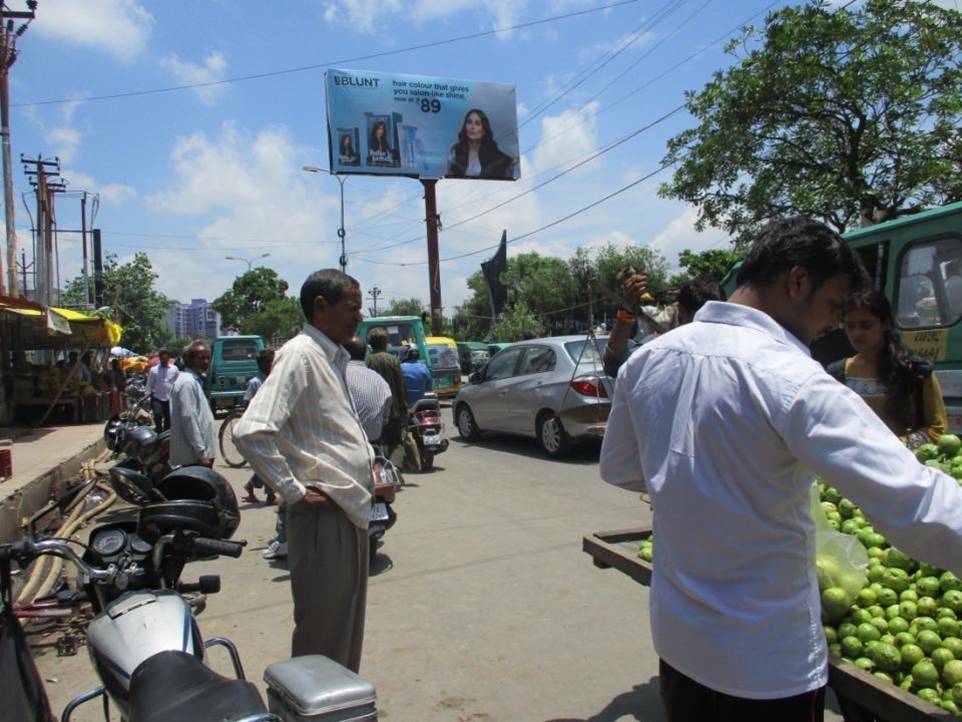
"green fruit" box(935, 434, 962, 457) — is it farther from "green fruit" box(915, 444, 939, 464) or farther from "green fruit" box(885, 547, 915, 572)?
"green fruit" box(885, 547, 915, 572)

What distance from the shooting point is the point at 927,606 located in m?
2.40

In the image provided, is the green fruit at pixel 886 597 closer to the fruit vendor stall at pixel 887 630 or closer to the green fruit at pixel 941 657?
the fruit vendor stall at pixel 887 630

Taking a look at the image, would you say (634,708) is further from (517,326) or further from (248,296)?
(248,296)

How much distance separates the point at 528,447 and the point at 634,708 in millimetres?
Answer: 8137

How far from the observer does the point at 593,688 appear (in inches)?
142

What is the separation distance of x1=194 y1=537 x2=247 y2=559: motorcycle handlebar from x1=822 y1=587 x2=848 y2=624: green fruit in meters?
1.96

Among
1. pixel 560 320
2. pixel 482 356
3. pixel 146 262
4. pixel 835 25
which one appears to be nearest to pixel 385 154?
pixel 482 356

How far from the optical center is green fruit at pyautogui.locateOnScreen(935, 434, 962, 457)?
3.40m

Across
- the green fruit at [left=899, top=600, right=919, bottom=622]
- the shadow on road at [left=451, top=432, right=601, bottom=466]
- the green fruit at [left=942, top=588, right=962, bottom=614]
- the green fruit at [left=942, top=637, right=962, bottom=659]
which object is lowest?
the shadow on road at [left=451, top=432, right=601, bottom=466]

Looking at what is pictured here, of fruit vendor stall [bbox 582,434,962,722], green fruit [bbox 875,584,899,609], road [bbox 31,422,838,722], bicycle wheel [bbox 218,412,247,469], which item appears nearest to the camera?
fruit vendor stall [bbox 582,434,962,722]

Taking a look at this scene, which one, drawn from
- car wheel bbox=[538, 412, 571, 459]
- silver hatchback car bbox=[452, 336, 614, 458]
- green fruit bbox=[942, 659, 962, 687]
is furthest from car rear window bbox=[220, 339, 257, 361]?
green fruit bbox=[942, 659, 962, 687]

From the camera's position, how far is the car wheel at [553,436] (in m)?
9.99

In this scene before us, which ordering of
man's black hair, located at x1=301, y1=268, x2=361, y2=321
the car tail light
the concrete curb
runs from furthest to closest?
the car tail light → the concrete curb → man's black hair, located at x1=301, y1=268, x2=361, y2=321

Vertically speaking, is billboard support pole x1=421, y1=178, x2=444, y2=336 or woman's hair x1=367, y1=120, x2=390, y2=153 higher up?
woman's hair x1=367, y1=120, x2=390, y2=153
